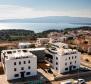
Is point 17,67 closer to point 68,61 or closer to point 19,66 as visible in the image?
point 19,66

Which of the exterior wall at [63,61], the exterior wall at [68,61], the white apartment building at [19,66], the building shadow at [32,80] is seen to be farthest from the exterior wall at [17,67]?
the exterior wall at [68,61]

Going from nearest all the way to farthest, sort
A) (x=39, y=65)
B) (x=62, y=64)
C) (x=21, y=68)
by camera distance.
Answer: (x=21, y=68) → (x=62, y=64) → (x=39, y=65)

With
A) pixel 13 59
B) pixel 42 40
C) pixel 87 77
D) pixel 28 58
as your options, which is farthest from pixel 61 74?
pixel 42 40

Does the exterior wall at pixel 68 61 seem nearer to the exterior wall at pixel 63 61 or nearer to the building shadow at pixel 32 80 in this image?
the exterior wall at pixel 63 61

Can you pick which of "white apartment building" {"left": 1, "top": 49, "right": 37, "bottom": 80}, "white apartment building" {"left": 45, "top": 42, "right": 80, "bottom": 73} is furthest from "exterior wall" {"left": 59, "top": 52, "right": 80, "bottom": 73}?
"white apartment building" {"left": 1, "top": 49, "right": 37, "bottom": 80}

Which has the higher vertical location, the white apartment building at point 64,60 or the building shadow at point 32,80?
the white apartment building at point 64,60

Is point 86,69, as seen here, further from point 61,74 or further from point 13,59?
point 13,59

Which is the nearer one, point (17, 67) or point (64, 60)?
point (17, 67)

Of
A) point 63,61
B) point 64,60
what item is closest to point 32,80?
point 63,61

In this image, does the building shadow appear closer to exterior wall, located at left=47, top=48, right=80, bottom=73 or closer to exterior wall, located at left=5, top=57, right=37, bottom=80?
exterior wall, located at left=5, top=57, right=37, bottom=80

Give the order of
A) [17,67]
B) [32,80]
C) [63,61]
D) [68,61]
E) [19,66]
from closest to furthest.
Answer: [32,80] < [17,67] < [19,66] < [63,61] < [68,61]

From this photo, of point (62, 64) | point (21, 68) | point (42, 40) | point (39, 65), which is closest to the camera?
point (21, 68)
